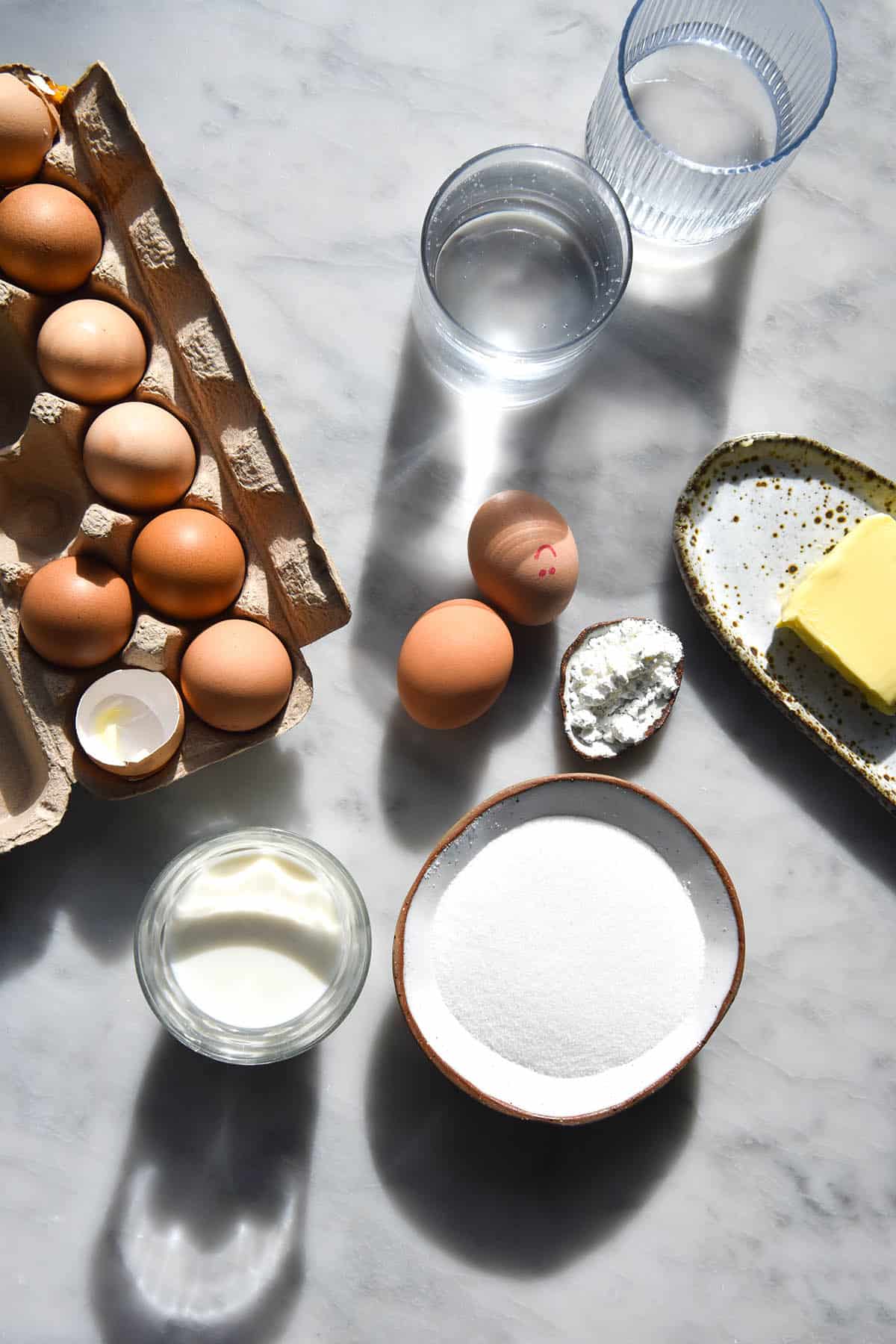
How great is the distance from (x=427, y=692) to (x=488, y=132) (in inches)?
23.1

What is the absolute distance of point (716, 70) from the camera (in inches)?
41.3

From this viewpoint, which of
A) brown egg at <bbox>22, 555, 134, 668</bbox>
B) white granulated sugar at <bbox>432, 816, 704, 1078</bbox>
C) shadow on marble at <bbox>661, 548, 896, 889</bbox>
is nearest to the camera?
brown egg at <bbox>22, 555, 134, 668</bbox>

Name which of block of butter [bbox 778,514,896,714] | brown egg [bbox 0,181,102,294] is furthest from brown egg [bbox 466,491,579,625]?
brown egg [bbox 0,181,102,294]

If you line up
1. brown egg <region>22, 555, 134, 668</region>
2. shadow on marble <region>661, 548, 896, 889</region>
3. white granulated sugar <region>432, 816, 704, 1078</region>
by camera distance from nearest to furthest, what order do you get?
1. brown egg <region>22, 555, 134, 668</region>
2. white granulated sugar <region>432, 816, 704, 1078</region>
3. shadow on marble <region>661, 548, 896, 889</region>

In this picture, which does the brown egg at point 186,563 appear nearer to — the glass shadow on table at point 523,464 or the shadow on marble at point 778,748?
the glass shadow on table at point 523,464

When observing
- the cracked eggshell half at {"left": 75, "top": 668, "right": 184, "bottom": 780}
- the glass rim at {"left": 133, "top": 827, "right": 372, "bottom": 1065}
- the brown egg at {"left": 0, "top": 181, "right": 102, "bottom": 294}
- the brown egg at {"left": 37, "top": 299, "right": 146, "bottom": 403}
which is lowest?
the glass rim at {"left": 133, "top": 827, "right": 372, "bottom": 1065}

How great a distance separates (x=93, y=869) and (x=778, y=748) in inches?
26.1

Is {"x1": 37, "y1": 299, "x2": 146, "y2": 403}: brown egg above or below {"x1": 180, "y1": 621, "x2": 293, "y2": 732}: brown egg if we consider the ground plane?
above

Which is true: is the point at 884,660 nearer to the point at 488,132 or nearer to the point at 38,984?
the point at 488,132

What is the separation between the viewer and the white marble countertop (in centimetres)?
95

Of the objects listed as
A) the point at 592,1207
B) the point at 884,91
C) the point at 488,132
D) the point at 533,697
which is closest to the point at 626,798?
the point at 533,697

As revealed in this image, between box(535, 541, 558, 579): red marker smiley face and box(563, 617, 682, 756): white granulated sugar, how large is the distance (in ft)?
0.33

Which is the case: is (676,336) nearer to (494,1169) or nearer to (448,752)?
(448,752)

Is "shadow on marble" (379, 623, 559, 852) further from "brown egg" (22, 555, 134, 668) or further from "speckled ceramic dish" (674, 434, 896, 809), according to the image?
"brown egg" (22, 555, 134, 668)
